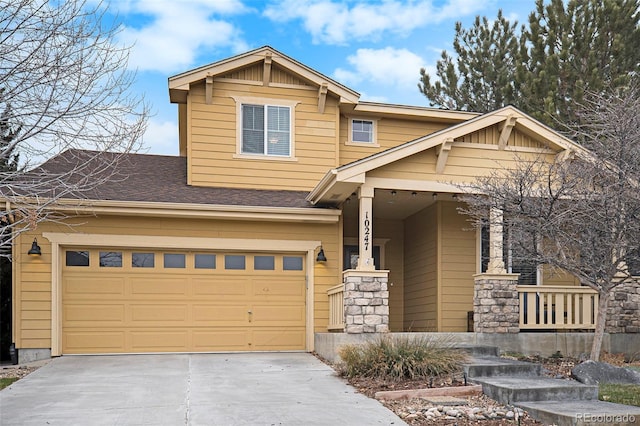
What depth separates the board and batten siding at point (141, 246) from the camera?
1176 centimetres

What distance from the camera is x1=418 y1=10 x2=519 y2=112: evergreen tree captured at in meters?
23.1

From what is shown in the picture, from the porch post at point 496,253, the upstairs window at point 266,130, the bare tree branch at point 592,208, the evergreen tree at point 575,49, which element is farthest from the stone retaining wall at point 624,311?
the evergreen tree at point 575,49

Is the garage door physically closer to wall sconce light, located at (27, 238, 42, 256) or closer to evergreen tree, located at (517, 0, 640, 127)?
wall sconce light, located at (27, 238, 42, 256)

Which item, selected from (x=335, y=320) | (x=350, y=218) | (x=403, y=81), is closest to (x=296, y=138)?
(x=350, y=218)

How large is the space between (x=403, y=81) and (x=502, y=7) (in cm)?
431

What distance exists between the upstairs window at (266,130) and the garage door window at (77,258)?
12.9ft

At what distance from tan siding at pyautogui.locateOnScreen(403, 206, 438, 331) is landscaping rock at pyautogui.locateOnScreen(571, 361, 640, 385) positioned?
453cm

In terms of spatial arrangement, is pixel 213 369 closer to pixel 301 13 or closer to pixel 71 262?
pixel 71 262

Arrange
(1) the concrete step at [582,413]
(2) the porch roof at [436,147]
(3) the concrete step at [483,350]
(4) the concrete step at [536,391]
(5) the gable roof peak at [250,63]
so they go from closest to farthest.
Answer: (1) the concrete step at [582,413] < (4) the concrete step at [536,391] < (3) the concrete step at [483,350] < (2) the porch roof at [436,147] < (5) the gable roof peak at [250,63]

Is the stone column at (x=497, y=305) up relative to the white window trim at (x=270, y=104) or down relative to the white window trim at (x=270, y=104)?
down

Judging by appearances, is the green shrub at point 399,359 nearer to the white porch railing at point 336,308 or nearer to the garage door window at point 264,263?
the white porch railing at point 336,308

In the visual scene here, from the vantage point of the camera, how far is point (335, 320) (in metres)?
12.2

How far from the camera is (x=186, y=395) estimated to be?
27.0 ft

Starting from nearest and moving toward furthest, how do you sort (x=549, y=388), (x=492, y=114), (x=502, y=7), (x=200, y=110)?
(x=549, y=388) < (x=492, y=114) < (x=200, y=110) < (x=502, y=7)
